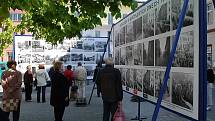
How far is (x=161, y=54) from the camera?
9375mm

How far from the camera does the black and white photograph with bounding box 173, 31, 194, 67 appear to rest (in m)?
7.56

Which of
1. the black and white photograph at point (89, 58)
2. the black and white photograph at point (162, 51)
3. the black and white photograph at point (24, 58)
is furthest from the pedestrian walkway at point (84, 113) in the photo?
the black and white photograph at point (24, 58)

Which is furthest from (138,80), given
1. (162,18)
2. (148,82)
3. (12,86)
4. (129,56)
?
(12,86)

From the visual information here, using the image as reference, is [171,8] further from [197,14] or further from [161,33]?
[197,14]

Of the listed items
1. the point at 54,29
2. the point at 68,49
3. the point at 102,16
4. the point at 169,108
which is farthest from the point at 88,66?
the point at 169,108

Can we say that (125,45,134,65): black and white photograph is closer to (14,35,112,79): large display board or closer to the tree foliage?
(14,35,112,79): large display board

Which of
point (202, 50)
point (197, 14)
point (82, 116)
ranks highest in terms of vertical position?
point (197, 14)

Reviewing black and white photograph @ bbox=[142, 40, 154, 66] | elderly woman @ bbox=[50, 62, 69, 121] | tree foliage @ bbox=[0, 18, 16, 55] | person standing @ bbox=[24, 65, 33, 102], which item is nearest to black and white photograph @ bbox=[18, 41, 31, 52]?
person standing @ bbox=[24, 65, 33, 102]

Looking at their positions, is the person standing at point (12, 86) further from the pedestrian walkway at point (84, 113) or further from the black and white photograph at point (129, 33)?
the black and white photograph at point (129, 33)

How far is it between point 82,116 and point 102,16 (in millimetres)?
4881

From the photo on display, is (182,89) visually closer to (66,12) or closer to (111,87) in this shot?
(111,87)

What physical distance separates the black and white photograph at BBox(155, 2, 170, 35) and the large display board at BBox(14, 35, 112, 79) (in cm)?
1870

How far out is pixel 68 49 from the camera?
1131 inches

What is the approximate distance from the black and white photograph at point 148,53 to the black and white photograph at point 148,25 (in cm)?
19
